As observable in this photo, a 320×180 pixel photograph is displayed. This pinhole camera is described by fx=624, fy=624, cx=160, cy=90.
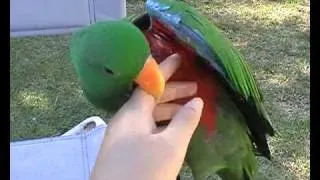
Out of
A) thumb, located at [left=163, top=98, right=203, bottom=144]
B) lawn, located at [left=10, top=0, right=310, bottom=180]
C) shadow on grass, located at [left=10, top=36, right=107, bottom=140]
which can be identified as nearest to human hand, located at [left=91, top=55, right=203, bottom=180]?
thumb, located at [left=163, top=98, right=203, bottom=144]

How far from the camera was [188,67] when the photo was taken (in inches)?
34.7

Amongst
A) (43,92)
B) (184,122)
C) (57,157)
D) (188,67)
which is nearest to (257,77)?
(43,92)

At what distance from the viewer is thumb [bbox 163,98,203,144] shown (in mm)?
754

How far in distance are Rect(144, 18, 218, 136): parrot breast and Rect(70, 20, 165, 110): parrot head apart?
92mm

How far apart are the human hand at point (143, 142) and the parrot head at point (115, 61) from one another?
0.02 metres

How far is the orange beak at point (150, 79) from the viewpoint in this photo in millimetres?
745

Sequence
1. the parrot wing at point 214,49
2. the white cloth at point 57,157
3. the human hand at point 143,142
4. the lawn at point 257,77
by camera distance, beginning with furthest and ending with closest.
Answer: the lawn at point 257,77 → the white cloth at point 57,157 → the parrot wing at point 214,49 → the human hand at point 143,142

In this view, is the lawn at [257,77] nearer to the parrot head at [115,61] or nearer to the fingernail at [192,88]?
the fingernail at [192,88]

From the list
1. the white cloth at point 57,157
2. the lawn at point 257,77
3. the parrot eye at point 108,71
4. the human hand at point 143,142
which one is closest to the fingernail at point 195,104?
the human hand at point 143,142

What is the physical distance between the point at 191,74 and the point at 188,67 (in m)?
0.01

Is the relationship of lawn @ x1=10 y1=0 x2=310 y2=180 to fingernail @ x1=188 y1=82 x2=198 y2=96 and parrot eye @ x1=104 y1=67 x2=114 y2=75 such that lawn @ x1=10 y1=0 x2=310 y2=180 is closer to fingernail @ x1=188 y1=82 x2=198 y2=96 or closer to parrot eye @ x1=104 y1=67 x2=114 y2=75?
fingernail @ x1=188 y1=82 x2=198 y2=96

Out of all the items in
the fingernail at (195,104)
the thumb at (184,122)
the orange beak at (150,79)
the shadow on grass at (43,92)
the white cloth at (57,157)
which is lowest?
the shadow on grass at (43,92)
